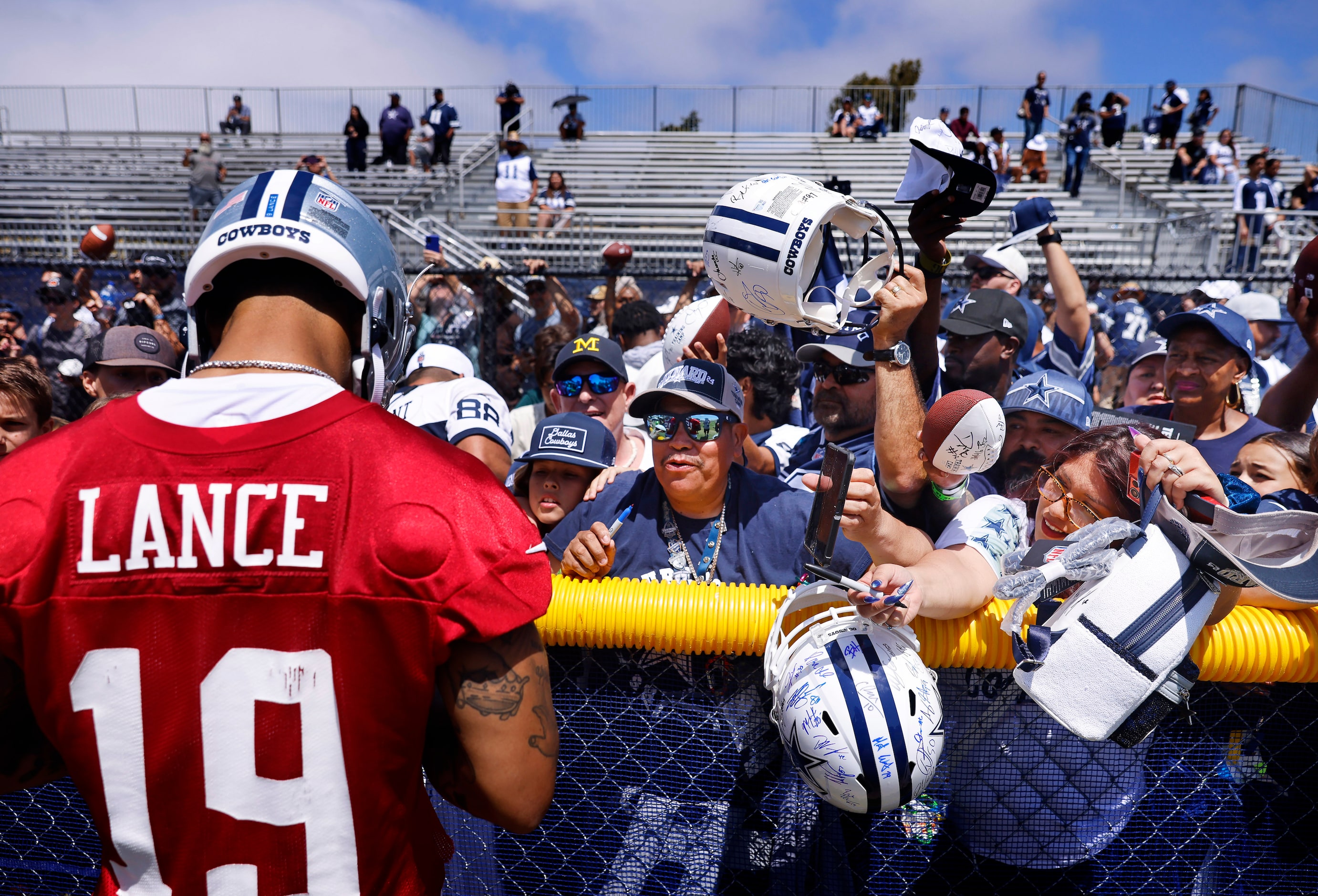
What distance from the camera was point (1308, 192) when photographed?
49.9 ft

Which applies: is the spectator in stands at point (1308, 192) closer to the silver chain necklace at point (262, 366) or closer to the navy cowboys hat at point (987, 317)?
the navy cowboys hat at point (987, 317)

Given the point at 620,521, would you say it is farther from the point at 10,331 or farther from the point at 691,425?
the point at 10,331

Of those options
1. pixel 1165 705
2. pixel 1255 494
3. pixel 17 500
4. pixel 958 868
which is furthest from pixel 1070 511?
pixel 17 500

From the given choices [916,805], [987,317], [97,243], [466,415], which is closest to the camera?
[916,805]

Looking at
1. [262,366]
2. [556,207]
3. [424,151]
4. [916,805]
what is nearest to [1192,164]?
[556,207]

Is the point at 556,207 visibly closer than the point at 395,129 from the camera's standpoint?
Yes

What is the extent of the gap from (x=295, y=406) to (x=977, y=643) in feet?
4.95

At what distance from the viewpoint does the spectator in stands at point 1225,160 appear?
19.6 m

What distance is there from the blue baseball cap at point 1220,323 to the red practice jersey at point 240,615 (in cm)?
349

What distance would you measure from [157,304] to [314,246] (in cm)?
793

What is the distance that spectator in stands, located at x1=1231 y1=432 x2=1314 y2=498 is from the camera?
9.34 feet

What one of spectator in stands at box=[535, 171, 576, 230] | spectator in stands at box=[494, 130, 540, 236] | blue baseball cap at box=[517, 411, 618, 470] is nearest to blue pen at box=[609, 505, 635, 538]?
blue baseball cap at box=[517, 411, 618, 470]

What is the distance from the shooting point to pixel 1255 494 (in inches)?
76.5

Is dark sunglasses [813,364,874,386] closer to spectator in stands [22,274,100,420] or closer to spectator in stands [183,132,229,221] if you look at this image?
spectator in stands [22,274,100,420]
